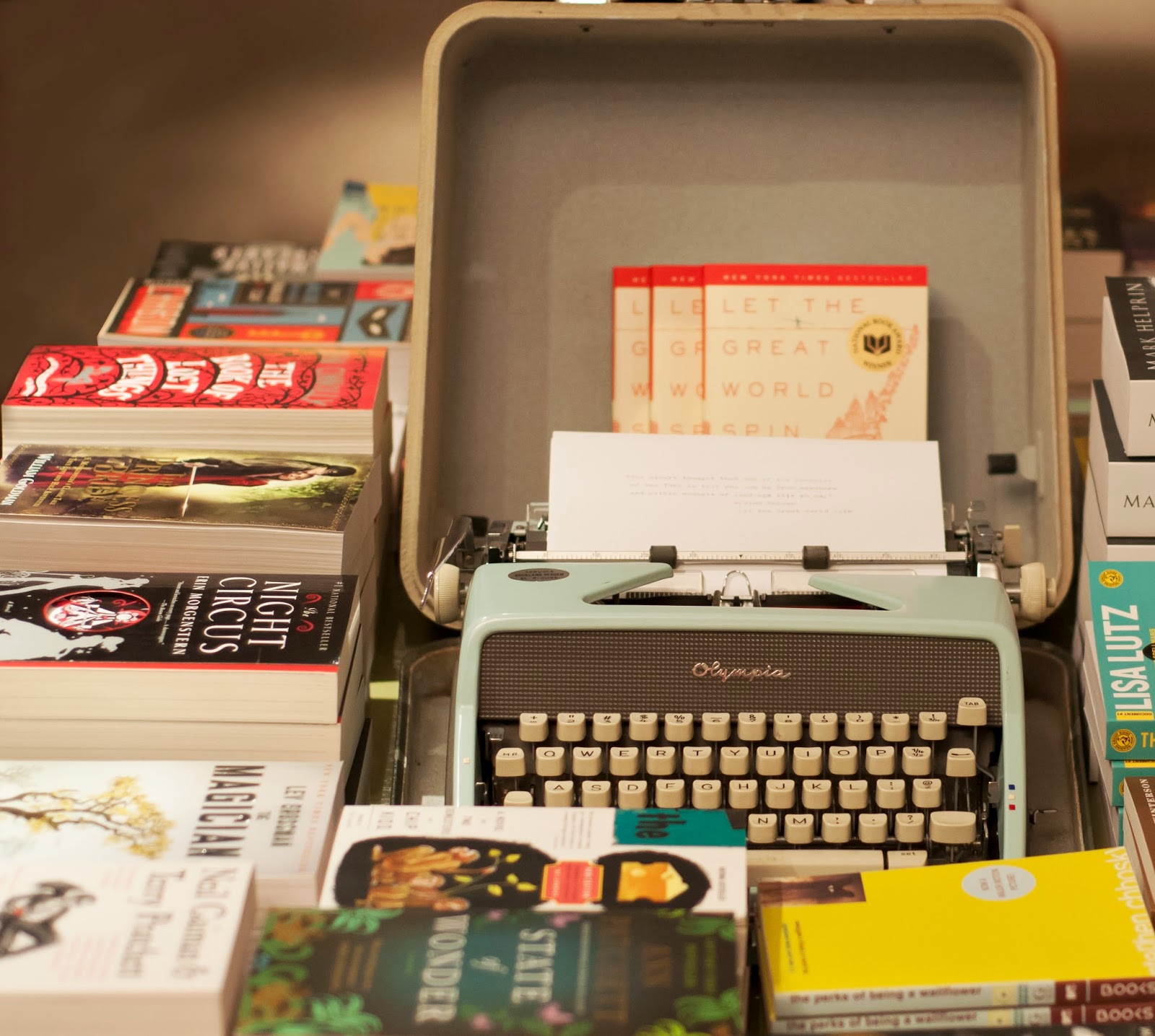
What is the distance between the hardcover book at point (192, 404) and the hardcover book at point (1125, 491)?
808 millimetres

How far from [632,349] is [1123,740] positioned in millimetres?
741

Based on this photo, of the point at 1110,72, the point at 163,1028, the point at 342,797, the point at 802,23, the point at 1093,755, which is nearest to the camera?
the point at 163,1028

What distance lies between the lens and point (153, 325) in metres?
1.84

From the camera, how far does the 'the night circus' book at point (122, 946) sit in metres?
0.83

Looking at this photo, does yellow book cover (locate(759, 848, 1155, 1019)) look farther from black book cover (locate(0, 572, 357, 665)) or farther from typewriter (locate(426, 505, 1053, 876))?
black book cover (locate(0, 572, 357, 665))

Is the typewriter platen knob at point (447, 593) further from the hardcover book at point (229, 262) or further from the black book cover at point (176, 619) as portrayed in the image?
the hardcover book at point (229, 262)

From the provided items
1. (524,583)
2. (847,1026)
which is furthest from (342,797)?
(847,1026)

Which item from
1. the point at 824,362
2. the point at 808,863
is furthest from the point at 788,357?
the point at 808,863

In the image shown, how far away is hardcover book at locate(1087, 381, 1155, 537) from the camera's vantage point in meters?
1.33

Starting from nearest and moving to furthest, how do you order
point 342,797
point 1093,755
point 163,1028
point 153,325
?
point 163,1028
point 342,797
point 1093,755
point 153,325

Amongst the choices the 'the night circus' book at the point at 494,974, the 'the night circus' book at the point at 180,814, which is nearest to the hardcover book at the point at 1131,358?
the 'the night circus' book at the point at 494,974

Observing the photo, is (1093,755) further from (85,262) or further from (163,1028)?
(85,262)

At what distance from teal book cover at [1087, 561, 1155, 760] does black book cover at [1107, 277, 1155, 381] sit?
8.3 inches

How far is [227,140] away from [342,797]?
5.30 ft
